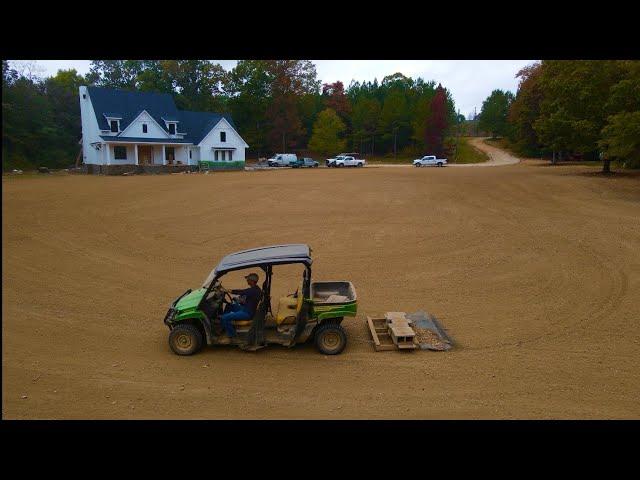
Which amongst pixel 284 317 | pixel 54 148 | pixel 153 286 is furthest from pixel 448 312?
pixel 54 148

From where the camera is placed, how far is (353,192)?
87.4ft

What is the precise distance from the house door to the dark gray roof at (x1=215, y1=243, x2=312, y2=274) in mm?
43247

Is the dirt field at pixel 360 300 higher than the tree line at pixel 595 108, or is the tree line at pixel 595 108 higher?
the tree line at pixel 595 108

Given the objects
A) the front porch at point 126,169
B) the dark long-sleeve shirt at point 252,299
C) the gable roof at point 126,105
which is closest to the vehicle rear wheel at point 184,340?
the dark long-sleeve shirt at point 252,299

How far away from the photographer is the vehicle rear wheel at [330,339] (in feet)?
27.1

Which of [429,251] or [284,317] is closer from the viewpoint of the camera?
[284,317]

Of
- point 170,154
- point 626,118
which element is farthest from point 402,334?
point 170,154

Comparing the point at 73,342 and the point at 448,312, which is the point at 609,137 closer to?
the point at 448,312

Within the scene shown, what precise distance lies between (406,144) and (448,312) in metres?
70.7

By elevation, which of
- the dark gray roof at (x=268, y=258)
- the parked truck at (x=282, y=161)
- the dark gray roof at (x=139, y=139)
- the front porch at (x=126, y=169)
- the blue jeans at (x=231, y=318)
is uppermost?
the dark gray roof at (x=139, y=139)

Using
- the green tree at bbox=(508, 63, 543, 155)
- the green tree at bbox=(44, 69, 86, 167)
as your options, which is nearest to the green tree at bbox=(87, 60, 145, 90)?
the green tree at bbox=(44, 69, 86, 167)

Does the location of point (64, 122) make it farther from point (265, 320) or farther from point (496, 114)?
point (496, 114)

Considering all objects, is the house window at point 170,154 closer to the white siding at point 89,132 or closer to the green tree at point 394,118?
the white siding at point 89,132

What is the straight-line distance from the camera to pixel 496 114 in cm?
9231
